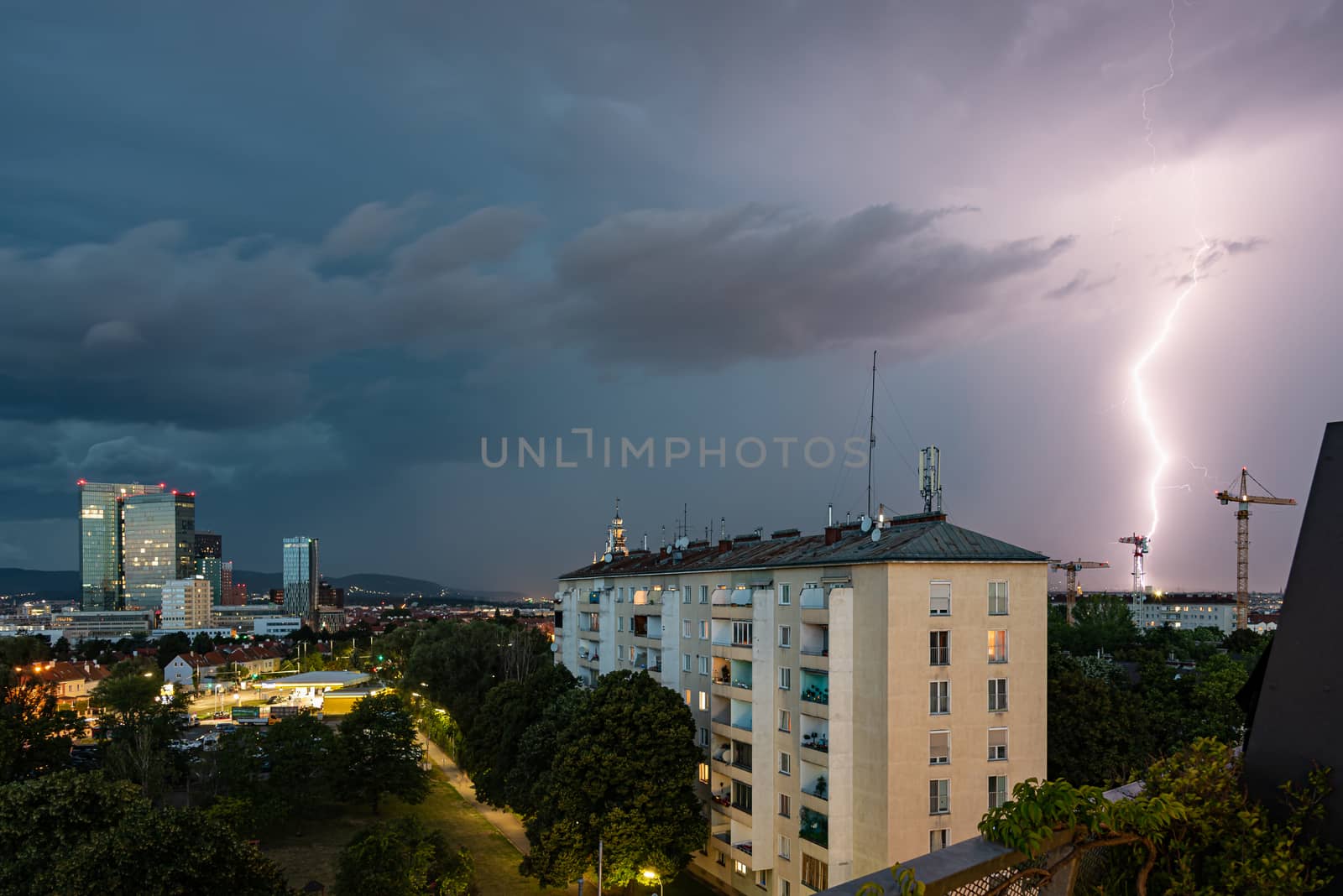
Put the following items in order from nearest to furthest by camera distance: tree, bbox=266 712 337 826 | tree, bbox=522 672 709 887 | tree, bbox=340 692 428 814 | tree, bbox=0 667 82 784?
1. tree, bbox=522 672 709 887
2. tree, bbox=0 667 82 784
3. tree, bbox=266 712 337 826
4. tree, bbox=340 692 428 814

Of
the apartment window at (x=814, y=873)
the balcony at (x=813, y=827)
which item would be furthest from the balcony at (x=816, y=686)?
the apartment window at (x=814, y=873)

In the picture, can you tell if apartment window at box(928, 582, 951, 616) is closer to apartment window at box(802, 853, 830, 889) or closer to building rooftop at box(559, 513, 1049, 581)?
building rooftop at box(559, 513, 1049, 581)

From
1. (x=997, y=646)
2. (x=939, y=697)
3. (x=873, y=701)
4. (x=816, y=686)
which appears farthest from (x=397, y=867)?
Answer: (x=997, y=646)

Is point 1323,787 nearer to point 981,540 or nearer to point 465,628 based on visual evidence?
point 981,540

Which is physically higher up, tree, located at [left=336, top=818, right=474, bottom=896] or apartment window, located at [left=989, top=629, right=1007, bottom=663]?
apartment window, located at [left=989, top=629, right=1007, bottom=663]

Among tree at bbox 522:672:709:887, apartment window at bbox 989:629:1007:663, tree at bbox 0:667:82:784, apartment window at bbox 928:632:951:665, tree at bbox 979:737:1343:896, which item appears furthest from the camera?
tree at bbox 0:667:82:784

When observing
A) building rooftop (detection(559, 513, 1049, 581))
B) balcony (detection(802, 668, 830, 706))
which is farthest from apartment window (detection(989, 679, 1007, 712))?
balcony (detection(802, 668, 830, 706))
